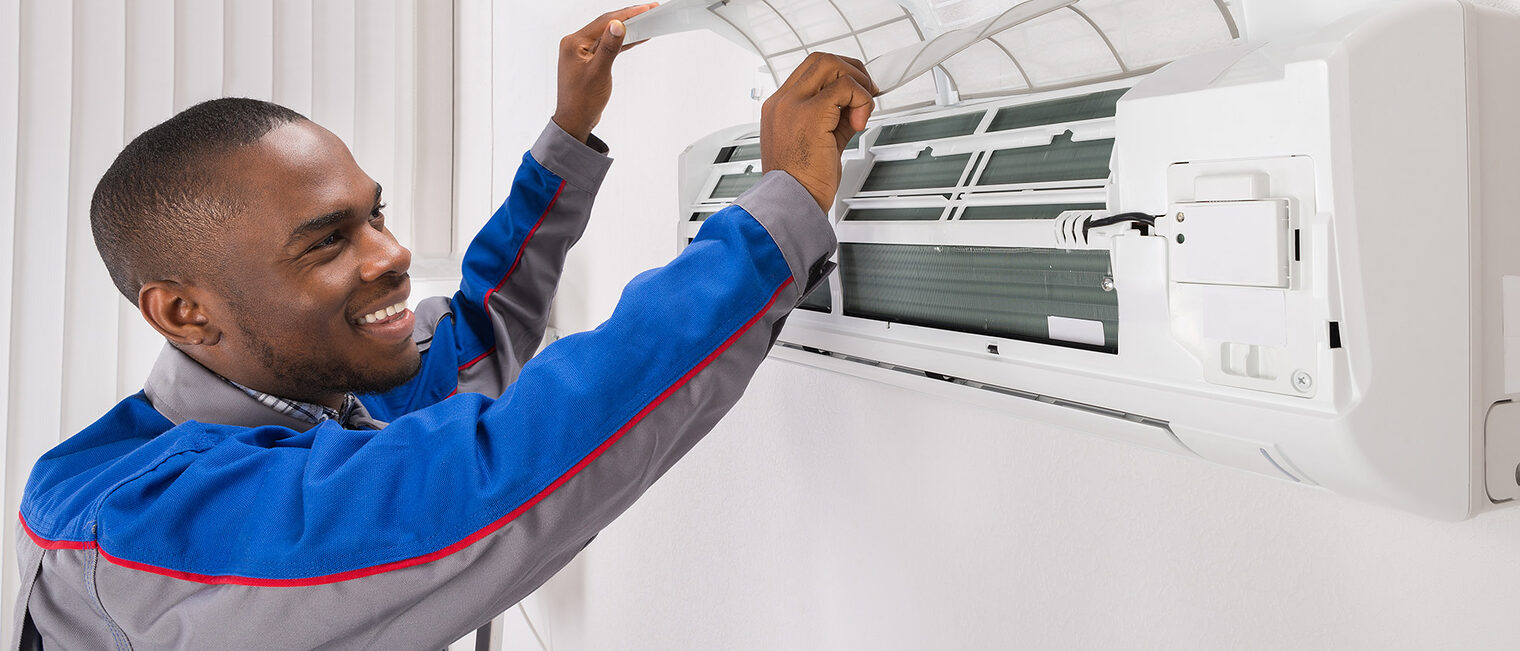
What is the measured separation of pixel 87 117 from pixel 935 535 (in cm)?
209

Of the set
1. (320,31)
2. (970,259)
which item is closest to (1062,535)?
(970,259)

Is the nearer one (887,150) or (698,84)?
(887,150)

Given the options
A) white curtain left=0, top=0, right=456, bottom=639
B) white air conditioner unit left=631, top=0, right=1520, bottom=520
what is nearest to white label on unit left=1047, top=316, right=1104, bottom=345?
white air conditioner unit left=631, top=0, right=1520, bottom=520

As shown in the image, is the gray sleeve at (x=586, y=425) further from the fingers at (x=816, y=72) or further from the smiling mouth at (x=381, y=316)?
the smiling mouth at (x=381, y=316)

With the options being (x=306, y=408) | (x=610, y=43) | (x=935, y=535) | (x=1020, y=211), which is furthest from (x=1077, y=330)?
(x=306, y=408)

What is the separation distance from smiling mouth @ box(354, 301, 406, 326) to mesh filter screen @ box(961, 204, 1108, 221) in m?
0.67

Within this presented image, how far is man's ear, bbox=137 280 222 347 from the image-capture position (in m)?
0.98

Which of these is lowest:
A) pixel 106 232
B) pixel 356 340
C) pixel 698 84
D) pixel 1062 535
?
pixel 1062 535

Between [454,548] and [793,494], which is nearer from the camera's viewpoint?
[454,548]

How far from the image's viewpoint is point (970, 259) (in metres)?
0.74

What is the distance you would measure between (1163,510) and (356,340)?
2.76 feet

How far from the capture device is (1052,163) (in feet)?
2.24

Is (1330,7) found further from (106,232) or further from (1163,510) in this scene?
(106,232)

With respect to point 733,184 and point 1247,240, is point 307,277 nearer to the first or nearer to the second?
point 733,184
